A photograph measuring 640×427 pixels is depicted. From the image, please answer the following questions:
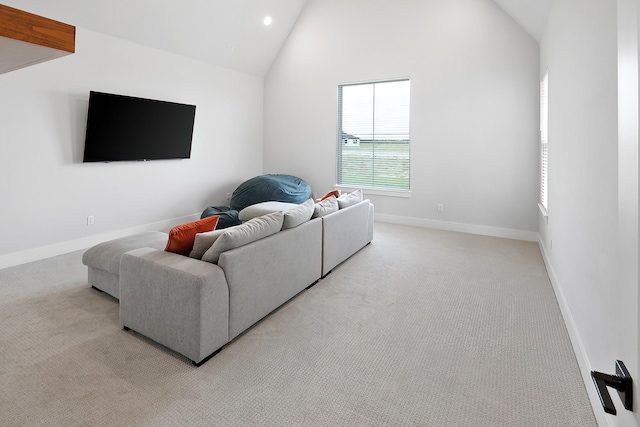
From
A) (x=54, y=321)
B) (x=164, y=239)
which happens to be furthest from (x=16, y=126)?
(x=54, y=321)

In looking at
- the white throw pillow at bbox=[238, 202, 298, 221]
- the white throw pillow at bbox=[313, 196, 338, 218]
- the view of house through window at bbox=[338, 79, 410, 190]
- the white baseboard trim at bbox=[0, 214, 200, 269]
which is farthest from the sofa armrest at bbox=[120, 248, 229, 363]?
the view of house through window at bbox=[338, 79, 410, 190]

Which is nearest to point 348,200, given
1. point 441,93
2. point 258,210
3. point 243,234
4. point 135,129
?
point 258,210

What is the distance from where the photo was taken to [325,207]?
12.0ft

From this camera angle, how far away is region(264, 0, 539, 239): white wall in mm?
5086

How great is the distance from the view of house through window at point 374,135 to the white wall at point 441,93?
168mm

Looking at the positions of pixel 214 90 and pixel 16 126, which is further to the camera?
pixel 214 90

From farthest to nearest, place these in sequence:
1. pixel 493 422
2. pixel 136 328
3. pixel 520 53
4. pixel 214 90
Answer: pixel 214 90, pixel 520 53, pixel 136 328, pixel 493 422

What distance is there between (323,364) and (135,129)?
4.19 m

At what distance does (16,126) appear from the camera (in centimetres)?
390

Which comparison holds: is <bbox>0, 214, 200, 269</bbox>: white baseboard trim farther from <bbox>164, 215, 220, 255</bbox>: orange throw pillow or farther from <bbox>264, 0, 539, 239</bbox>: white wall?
<bbox>264, 0, 539, 239</bbox>: white wall

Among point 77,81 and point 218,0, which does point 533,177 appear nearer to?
point 218,0

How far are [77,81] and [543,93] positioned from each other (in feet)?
18.5

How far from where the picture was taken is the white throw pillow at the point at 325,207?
3.49 metres

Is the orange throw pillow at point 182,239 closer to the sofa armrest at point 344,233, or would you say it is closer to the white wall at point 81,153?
the sofa armrest at point 344,233
